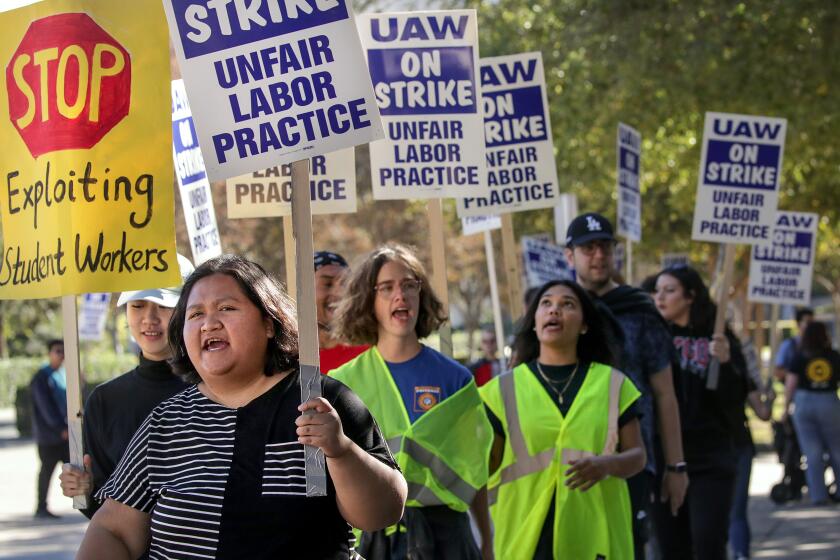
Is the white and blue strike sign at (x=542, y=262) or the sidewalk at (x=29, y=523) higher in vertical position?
the white and blue strike sign at (x=542, y=262)

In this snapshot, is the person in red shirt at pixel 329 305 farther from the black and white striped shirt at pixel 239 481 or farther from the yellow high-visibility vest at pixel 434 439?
the black and white striped shirt at pixel 239 481

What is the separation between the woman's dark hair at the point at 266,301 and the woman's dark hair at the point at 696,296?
5509 mm

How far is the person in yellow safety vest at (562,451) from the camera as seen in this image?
6.14 metres

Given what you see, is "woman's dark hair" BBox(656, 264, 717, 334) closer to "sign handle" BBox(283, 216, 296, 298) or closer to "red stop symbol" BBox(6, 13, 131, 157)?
"sign handle" BBox(283, 216, 296, 298)

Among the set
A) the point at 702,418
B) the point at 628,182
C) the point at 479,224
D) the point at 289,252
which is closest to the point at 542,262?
the point at 628,182

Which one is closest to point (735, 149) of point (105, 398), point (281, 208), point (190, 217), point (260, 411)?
point (281, 208)

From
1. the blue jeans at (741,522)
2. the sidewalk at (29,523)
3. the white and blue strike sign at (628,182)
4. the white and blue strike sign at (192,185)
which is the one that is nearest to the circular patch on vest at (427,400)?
the white and blue strike sign at (192,185)

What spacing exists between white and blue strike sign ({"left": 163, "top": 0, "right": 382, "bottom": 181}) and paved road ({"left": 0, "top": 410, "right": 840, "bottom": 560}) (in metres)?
8.66

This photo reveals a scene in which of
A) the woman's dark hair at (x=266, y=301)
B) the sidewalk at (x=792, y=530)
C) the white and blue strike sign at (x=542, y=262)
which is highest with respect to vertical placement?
the white and blue strike sign at (x=542, y=262)

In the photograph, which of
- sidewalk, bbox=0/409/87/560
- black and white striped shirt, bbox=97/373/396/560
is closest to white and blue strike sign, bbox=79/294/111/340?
sidewalk, bbox=0/409/87/560

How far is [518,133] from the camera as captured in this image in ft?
29.6

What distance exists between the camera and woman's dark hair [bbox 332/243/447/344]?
20.5ft

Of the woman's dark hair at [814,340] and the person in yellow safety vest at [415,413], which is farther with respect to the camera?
the woman's dark hair at [814,340]

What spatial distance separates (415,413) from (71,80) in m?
1.87
